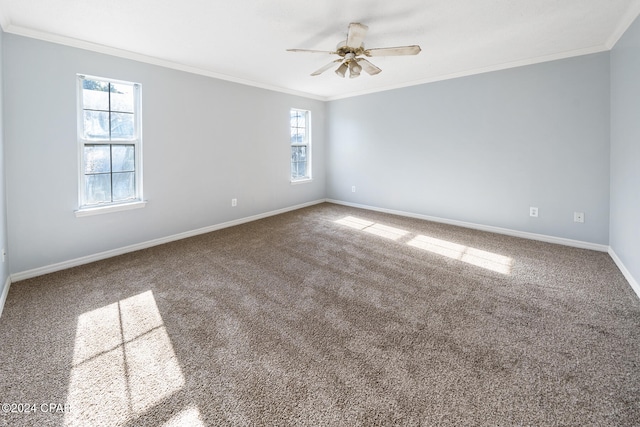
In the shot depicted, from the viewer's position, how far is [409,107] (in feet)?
16.6

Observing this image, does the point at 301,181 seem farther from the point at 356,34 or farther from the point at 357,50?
the point at 356,34

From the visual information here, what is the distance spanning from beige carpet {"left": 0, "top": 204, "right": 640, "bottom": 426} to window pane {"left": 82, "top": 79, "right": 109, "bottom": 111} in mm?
1764

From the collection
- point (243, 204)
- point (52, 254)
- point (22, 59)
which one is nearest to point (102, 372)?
point (52, 254)

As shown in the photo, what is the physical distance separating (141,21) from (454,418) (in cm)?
377

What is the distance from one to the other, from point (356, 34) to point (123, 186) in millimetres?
3186

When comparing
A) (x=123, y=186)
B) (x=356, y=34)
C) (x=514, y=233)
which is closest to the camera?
(x=356, y=34)

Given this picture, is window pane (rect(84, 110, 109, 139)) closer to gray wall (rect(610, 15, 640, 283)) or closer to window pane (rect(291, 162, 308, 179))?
window pane (rect(291, 162, 308, 179))

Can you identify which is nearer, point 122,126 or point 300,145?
point 122,126

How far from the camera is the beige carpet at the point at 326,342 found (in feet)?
4.61

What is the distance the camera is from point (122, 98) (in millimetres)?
3461

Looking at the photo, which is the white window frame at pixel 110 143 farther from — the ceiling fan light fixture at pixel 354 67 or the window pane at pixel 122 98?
the ceiling fan light fixture at pixel 354 67

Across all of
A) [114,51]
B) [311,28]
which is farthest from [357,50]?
[114,51]

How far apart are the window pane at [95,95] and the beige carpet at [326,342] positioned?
1.76 m

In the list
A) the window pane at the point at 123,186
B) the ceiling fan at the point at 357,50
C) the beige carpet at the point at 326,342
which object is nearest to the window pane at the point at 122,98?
the window pane at the point at 123,186
